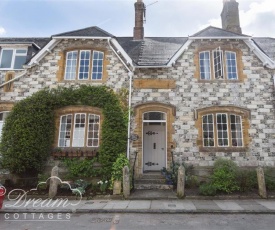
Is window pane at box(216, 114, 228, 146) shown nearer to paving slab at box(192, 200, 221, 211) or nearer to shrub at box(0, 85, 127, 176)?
paving slab at box(192, 200, 221, 211)

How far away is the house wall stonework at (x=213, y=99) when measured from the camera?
10.8 metres

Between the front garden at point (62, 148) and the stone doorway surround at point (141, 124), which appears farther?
the stone doorway surround at point (141, 124)

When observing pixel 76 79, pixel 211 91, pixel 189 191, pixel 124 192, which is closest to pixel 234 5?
pixel 211 91

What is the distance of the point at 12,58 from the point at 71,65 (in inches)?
144

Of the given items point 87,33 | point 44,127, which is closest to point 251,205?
point 44,127

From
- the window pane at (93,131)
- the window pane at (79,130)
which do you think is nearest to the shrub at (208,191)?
the window pane at (93,131)

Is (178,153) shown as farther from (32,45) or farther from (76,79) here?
(32,45)

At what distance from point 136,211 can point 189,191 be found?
3240mm

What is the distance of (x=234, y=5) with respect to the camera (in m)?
15.5

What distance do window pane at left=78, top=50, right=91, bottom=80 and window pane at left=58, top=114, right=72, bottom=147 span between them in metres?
2.30

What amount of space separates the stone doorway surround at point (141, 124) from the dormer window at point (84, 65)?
297 centimetres

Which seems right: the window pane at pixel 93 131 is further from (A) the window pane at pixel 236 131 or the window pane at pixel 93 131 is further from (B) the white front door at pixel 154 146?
(A) the window pane at pixel 236 131

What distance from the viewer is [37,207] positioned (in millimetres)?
7867

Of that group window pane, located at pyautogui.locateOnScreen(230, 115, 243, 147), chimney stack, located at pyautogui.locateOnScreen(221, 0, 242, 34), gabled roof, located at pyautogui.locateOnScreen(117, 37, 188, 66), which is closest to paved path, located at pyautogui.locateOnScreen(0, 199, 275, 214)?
window pane, located at pyautogui.locateOnScreen(230, 115, 243, 147)
